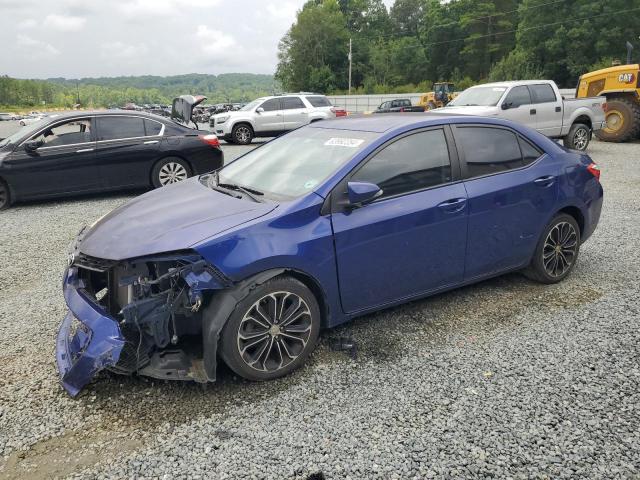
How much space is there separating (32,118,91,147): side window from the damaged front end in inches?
232

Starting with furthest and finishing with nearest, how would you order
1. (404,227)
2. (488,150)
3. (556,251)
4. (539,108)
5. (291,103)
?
(291,103), (539,108), (556,251), (488,150), (404,227)

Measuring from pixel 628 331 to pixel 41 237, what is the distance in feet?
21.6

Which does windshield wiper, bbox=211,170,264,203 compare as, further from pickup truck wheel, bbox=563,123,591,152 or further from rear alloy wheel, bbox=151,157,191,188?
pickup truck wheel, bbox=563,123,591,152

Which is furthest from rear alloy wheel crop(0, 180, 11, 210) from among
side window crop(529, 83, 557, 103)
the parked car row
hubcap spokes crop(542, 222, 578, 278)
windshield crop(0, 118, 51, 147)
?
side window crop(529, 83, 557, 103)

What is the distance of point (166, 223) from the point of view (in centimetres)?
309

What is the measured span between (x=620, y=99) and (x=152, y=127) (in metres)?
13.5

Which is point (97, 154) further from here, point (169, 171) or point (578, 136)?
point (578, 136)

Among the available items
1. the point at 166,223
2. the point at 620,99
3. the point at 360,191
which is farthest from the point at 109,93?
the point at 360,191

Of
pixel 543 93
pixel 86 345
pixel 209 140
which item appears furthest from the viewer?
pixel 543 93

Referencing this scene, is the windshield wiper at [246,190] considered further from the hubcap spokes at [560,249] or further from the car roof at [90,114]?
the car roof at [90,114]

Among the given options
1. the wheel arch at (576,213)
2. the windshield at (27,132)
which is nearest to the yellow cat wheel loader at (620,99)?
the wheel arch at (576,213)

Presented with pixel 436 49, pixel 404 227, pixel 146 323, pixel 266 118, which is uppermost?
pixel 436 49

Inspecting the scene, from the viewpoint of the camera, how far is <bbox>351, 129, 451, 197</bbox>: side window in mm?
3425

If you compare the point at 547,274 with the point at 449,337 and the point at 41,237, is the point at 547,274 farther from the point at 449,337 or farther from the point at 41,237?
the point at 41,237
